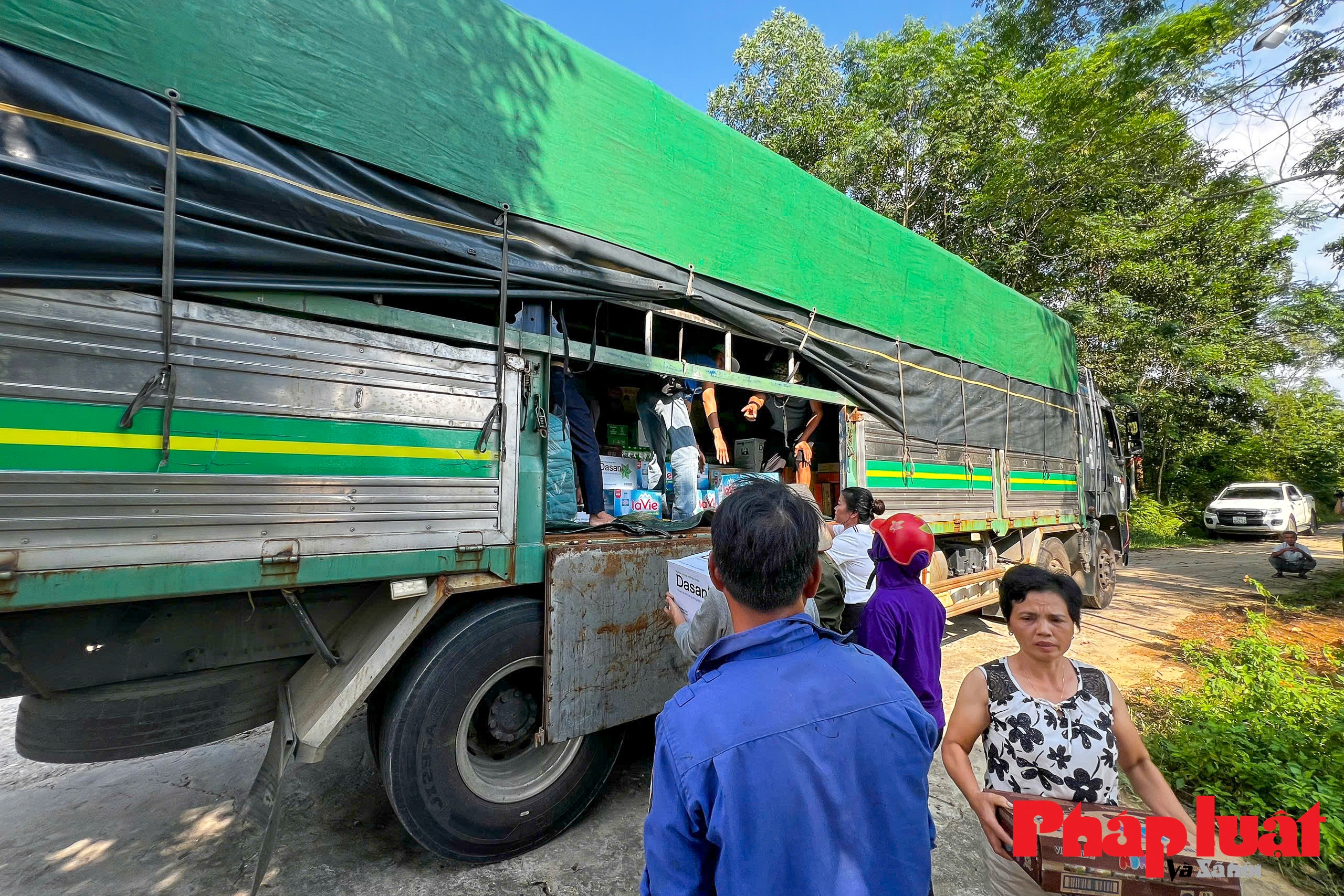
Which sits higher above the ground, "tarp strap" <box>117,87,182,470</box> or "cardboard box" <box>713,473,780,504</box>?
"tarp strap" <box>117,87,182,470</box>

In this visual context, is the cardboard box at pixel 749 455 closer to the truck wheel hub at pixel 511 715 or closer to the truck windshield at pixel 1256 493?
the truck wheel hub at pixel 511 715

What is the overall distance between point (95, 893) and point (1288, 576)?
13.7m

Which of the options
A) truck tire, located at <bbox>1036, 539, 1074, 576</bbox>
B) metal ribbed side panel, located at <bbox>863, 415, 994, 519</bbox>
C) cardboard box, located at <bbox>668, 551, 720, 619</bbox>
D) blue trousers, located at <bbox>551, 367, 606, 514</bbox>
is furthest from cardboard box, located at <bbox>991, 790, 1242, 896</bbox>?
truck tire, located at <bbox>1036, 539, 1074, 576</bbox>

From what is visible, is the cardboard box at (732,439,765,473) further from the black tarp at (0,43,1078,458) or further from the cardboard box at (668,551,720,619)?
the cardboard box at (668,551,720,619)

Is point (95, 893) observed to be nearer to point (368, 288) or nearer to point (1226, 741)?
point (368, 288)

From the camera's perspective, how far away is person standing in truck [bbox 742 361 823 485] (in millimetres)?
3910

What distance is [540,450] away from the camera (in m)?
2.55

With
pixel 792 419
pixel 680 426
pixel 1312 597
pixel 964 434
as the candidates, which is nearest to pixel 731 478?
pixel 792 419

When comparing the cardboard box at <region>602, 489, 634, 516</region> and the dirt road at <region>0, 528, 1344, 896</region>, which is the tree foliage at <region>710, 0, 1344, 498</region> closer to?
the cardboard box at <region>602, 489, 634, 516</region>

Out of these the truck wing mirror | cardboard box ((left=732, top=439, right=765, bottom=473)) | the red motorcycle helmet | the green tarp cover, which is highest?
the green tarp cover

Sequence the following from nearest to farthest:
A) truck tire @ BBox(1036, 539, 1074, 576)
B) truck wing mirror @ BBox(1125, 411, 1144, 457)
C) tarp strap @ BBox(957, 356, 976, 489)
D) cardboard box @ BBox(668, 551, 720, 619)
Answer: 1. cardboard box @ BBox(668, 551, 720, 619)
2. tarp strap @ BBox(957, 356, 976, 489)
3. truck tire @ BBox(1036, 539, 1074, 576)
4. truck wing mirror @ BBox(1125, 411, 1144, 457)

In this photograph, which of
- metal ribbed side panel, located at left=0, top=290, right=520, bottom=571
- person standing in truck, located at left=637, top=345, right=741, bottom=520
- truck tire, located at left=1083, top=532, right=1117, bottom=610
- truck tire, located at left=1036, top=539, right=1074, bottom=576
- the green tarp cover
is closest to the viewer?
metal ribbed side panel, located at left=0, top=290, right=520, bottom=571

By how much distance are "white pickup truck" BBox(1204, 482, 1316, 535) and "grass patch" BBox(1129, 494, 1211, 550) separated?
66 cm

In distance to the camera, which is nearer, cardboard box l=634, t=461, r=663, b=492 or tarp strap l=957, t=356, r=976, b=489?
cardboard box l=634, t=461, r=663, b=492
